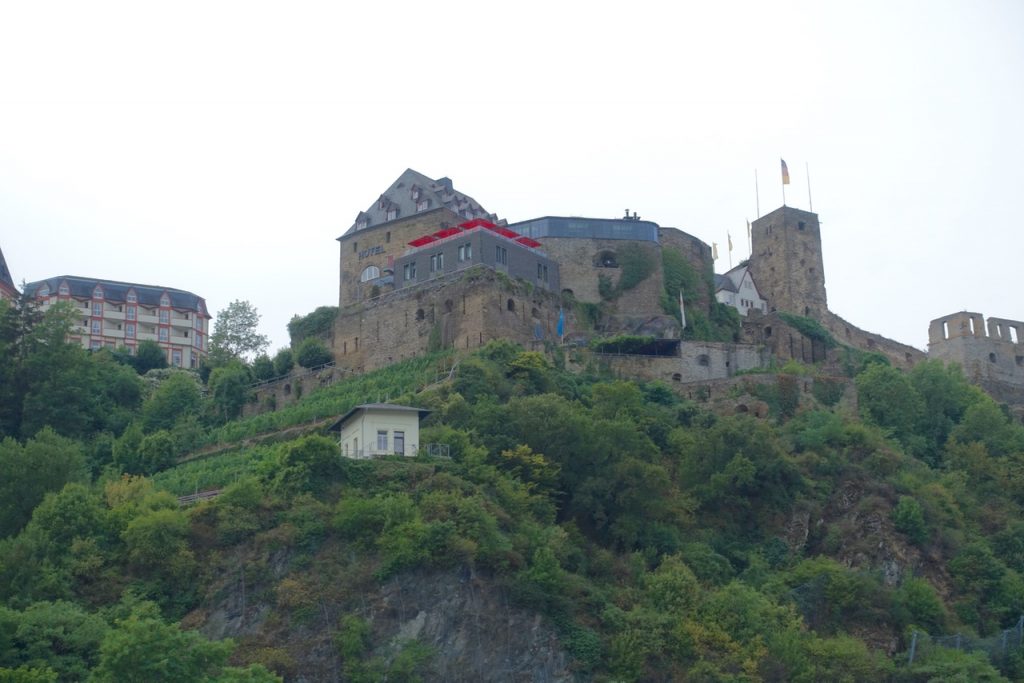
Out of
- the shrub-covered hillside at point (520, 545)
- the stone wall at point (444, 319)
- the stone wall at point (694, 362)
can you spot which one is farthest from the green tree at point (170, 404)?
the stone wall at point (694, 362)

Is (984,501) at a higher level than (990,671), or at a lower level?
higher

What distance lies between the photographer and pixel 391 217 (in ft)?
290

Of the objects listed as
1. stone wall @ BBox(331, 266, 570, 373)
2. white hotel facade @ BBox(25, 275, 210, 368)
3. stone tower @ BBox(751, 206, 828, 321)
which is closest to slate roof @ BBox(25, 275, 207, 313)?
white hotel facade @ BBox(25, 275, 210, 368)

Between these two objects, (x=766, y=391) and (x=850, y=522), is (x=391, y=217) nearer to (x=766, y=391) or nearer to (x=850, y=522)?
(x=766, y=391)

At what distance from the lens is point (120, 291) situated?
11531 centimetres

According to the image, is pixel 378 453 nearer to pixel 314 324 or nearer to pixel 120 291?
pixel 314 324

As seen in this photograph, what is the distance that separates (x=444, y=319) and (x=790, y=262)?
27.2 meters

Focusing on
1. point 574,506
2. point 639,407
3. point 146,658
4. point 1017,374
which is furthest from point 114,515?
point 1017,374

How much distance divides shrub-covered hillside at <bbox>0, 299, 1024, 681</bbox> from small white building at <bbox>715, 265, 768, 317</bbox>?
21482 mm

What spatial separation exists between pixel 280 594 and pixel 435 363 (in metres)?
25.1

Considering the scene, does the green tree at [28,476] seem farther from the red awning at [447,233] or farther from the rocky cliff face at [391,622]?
the red awning at [447,233]

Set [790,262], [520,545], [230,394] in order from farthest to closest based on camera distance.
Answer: [790,262], [230,394], [520,545]

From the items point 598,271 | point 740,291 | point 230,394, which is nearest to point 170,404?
point 230,394

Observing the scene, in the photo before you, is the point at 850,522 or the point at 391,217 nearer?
the point at 850,522
